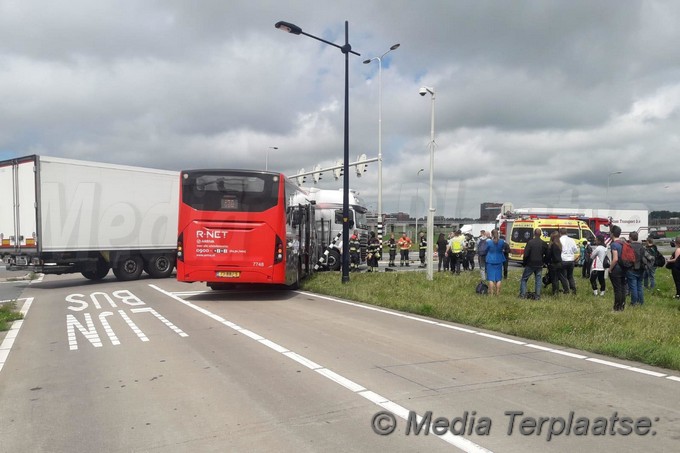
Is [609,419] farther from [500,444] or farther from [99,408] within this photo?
[99,408]

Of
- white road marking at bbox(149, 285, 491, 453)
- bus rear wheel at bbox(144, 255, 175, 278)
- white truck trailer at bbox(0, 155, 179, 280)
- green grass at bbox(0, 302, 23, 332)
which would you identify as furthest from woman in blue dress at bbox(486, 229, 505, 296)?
bus rear wheel at bbox(144, 255, 175, 278)

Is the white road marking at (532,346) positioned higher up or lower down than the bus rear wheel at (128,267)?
lower down

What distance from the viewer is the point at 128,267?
19.4 metres

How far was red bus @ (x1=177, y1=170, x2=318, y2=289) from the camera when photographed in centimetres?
1334

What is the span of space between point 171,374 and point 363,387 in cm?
237

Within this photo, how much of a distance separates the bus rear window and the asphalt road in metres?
4.13

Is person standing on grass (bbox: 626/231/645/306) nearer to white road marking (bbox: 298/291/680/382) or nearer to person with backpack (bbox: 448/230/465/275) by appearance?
white road marking (bbox: 298/291/680/382)

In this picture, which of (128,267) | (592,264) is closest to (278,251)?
(592,264)

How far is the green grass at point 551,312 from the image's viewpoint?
7790 millimetres

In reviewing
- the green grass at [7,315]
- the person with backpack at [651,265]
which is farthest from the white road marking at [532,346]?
the person with backpack at [651,265]

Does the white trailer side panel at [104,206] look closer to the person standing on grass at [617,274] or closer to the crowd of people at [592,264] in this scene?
the crowd of people at [592,264]

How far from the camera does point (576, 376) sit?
6.34 meters

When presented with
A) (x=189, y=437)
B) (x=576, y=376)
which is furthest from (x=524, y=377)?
(x=189, y=437)

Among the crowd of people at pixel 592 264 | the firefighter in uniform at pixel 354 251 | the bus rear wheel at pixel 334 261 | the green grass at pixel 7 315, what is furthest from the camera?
the bus rear wheel at pixel 334 261
